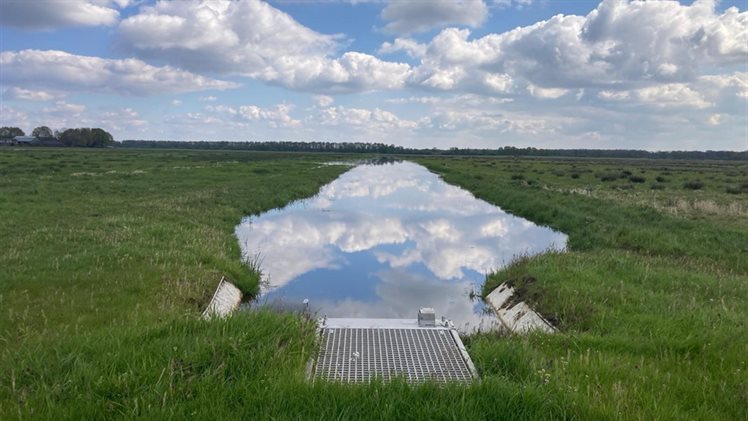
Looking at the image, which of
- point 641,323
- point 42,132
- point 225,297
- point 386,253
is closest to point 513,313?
point 641,323

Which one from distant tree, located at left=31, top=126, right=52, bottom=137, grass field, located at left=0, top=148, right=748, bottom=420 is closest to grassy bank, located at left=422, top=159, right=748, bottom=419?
grass field, located at left=0, top=148, right=748, bottom=420

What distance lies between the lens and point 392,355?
6316 millimetres

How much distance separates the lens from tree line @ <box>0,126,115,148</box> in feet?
485

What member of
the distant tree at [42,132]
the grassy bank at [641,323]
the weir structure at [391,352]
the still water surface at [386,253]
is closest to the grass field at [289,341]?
the grassy bank at [641,323]

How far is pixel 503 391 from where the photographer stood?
15.6 feet

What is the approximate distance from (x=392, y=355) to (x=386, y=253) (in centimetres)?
1172

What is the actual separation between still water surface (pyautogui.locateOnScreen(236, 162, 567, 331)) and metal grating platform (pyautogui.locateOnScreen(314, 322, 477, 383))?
9.59 ft

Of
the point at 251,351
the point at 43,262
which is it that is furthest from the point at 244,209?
the point at 251,351

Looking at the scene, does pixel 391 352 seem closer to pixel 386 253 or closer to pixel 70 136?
pixel 386 253

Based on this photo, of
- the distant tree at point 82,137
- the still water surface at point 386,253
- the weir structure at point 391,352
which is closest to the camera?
the weir structure at point 391,352

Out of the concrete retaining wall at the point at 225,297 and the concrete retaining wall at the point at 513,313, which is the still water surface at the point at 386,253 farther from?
the concrete retaining wall at the point at 225,297

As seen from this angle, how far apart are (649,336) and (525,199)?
23699 mm

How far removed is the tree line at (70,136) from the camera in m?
148

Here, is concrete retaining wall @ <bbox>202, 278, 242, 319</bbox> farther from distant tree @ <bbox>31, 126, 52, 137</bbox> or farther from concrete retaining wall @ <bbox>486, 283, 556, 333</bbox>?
distant tree @ <bbox>31, 126, 52, 137</bbox>
